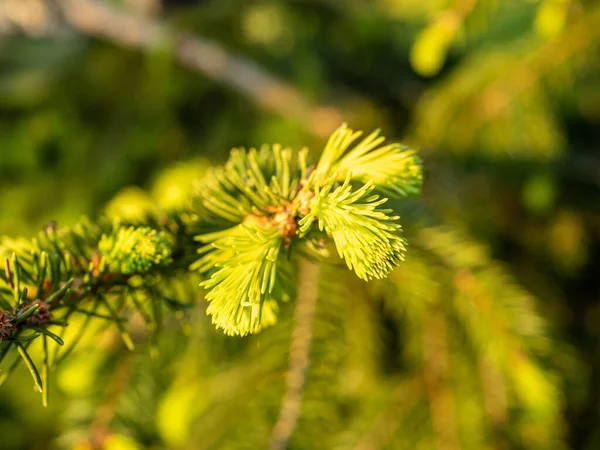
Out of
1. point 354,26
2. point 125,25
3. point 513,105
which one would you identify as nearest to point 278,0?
point 354,26

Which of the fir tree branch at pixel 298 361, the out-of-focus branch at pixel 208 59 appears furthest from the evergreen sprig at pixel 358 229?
the out-of-focus branch at pixel 208 59

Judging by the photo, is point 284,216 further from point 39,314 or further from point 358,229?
point 39,314

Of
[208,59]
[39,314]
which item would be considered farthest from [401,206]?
[208,59]

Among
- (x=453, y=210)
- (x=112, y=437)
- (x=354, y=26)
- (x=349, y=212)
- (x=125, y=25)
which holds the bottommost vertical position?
(x=112, y=437)

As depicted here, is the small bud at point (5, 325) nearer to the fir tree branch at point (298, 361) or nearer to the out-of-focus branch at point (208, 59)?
the fir tree branch at point (298, 361)

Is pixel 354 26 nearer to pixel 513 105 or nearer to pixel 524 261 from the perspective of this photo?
pixel 513 105

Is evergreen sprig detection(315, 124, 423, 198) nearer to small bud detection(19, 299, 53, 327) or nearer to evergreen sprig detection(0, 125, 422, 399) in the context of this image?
evergreen sprig detection(0, 125, 422, 399)
